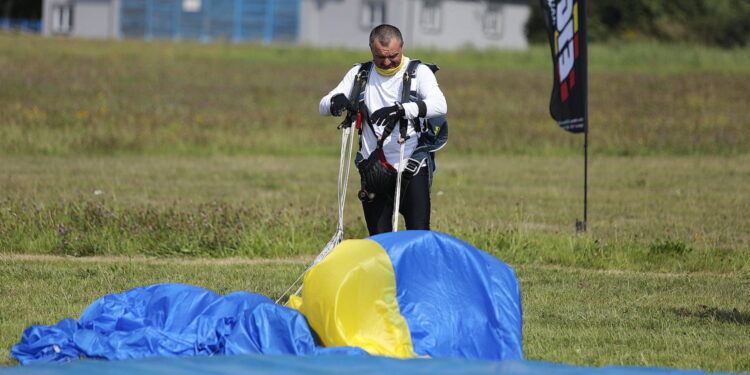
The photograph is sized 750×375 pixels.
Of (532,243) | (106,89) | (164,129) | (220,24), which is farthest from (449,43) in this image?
(532,243)

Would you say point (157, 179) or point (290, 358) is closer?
point (290, 358)

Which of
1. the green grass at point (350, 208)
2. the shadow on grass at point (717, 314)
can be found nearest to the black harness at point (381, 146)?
the shadow on grass at point (717, 314)

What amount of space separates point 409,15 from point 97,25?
18571mm

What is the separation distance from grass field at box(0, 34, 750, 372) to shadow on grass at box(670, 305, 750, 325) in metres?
0.03

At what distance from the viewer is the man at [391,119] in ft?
23.7

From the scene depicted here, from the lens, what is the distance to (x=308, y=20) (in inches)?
2308

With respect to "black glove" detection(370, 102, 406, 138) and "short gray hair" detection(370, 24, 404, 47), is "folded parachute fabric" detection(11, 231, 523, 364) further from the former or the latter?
"short gray hair" detection(370, 24, 404, 47)

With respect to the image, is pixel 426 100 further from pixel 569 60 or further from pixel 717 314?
pixel 569 60

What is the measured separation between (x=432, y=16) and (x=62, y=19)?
22.8m

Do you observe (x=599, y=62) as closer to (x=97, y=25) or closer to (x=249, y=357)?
(x=97, y=25)

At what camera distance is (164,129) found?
23.6 m

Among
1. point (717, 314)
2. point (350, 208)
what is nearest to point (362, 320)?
point (717, 314)

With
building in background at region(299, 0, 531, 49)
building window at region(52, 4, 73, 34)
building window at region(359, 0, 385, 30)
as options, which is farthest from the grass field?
building window at region(52, 4, 73, 34)

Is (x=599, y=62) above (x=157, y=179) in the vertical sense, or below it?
above
